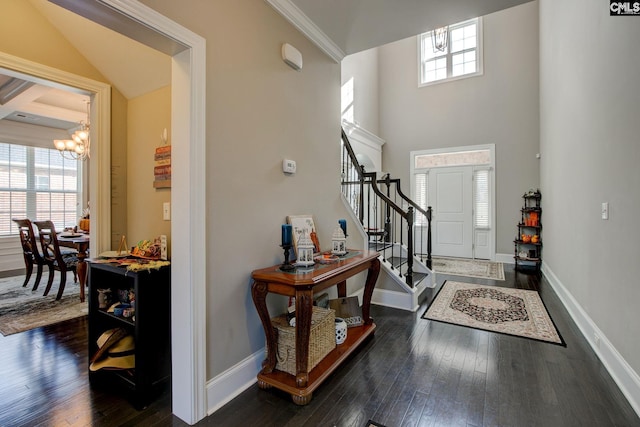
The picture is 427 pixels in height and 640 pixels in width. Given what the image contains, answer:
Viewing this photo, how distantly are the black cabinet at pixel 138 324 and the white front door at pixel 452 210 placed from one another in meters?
6.33

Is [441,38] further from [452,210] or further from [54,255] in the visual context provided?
[54,255]

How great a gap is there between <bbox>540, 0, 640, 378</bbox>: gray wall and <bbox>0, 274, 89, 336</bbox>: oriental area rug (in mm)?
4968

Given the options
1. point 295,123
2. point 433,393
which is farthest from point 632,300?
point 295,123

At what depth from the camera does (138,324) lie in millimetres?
1763

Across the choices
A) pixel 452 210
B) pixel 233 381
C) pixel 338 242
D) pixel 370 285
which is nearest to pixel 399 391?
pixel 370 285

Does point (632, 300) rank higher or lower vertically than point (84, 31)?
lower

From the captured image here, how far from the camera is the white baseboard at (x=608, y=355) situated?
1.82 meters

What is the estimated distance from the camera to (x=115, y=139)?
8.33 feet

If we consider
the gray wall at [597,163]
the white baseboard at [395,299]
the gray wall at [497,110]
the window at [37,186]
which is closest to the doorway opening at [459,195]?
the gray wall at [497,110]

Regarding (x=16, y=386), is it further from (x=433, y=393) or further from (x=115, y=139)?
(x=433, y=393)

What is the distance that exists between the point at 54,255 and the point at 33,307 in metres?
0.68

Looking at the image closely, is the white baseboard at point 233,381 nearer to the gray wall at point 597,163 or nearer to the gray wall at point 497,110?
the gray wall at point 597,163

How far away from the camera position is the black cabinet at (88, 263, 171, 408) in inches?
70.1

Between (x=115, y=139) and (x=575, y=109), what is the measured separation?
187 inches
